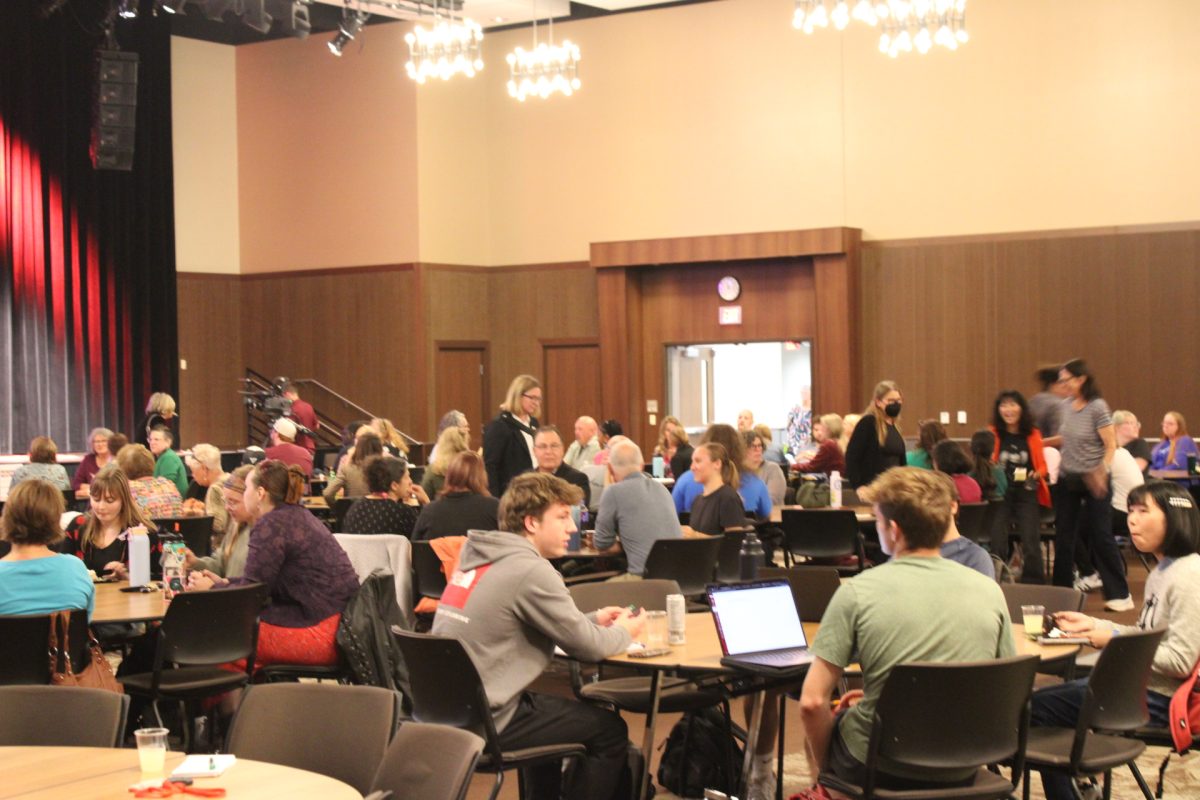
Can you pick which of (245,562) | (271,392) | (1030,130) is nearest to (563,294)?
(271,392)

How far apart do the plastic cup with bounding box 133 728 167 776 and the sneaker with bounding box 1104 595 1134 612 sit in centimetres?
769

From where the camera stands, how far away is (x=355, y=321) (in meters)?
17.9

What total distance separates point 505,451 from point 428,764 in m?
6.61

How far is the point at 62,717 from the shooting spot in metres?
3.73

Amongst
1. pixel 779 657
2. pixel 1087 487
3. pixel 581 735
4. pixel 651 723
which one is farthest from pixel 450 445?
pixel 779 657

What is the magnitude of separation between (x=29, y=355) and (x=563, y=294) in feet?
20.7

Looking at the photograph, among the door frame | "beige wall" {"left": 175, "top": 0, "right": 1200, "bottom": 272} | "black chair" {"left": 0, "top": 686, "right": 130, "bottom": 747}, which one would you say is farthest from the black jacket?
the door frame

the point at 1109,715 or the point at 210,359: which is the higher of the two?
the point at 210,359

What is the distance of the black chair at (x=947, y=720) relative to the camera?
3.77 m

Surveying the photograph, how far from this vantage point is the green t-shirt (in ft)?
12.7

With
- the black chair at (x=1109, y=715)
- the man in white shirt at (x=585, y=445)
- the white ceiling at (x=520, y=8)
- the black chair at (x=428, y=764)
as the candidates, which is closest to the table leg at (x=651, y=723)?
the black chair at (x=1109, y=715)

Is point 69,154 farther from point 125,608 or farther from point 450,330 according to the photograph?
point 125,608

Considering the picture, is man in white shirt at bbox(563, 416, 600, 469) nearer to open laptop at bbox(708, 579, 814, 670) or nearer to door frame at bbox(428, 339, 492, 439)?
door frame at bbox(428, 339, 492, 439)

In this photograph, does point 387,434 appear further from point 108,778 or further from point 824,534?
point 108,778
